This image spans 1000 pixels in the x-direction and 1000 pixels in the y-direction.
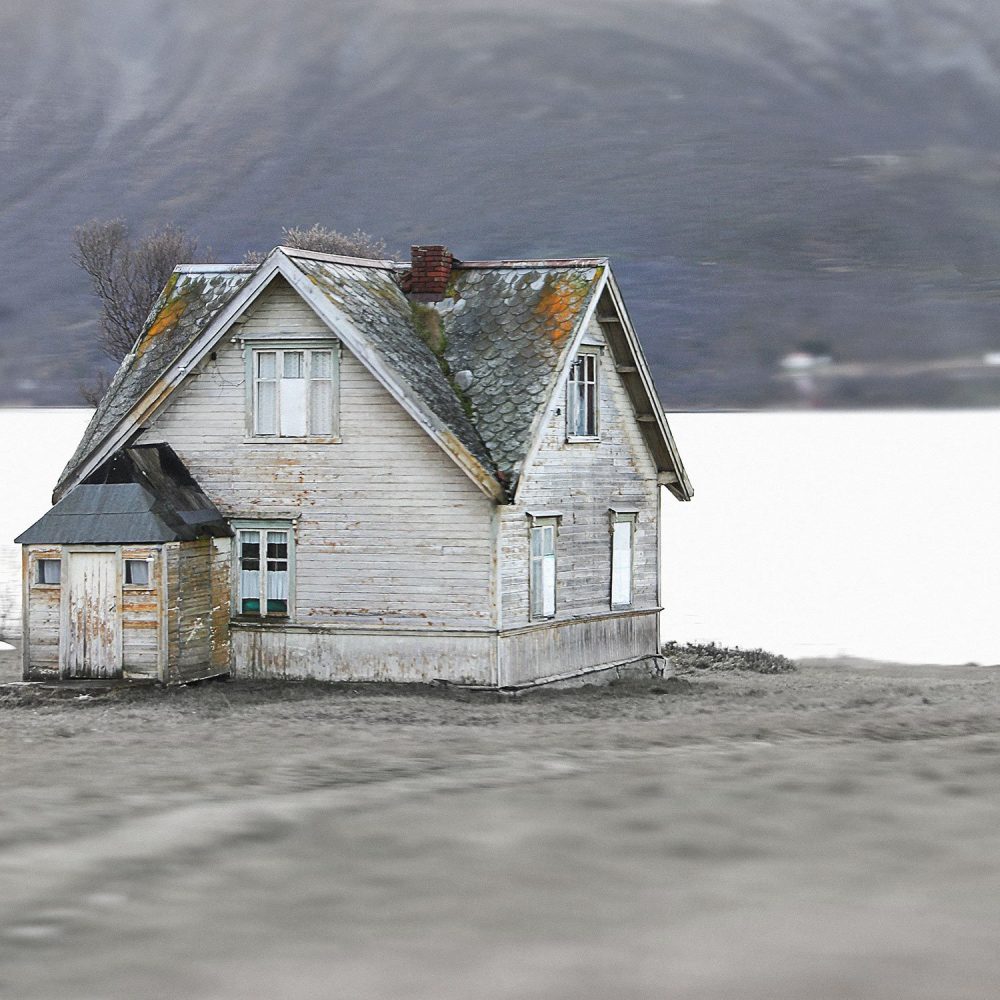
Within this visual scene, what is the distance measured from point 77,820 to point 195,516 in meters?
14.9

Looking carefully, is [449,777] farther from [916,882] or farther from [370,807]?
[916,882]

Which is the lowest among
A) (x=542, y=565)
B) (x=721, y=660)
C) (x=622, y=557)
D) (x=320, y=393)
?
(x=721, y=660)

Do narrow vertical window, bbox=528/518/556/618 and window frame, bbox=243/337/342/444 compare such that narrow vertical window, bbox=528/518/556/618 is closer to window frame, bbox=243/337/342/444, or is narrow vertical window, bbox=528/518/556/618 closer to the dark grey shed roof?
window frame, bbox=243/337/342/444

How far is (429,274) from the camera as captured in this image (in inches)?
1446

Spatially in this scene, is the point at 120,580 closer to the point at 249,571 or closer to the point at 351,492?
the point at 249,571

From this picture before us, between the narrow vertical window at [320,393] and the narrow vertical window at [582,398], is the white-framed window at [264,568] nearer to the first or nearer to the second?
the narrow vertical window at [320,393]

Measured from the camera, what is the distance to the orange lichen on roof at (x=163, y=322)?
123 feet

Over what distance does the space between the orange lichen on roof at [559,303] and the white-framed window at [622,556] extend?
13.6ft

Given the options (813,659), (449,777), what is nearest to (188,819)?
(449,777)

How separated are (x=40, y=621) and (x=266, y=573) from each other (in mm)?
4020

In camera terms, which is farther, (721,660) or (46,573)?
(721,660)

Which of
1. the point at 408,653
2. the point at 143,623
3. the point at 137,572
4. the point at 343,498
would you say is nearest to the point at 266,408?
the point at 343,498

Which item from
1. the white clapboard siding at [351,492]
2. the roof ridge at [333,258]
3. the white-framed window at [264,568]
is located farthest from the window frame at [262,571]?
the roof ridge at [333,258]

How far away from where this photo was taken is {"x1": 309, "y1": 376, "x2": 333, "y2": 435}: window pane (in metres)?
33.6
